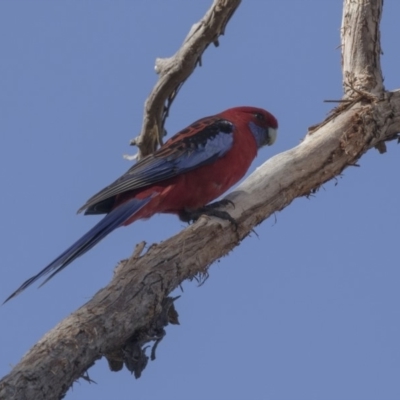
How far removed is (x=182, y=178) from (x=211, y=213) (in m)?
0.75

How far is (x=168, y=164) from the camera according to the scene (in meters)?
6.88

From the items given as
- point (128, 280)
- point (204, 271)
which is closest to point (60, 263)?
point (128, 280)

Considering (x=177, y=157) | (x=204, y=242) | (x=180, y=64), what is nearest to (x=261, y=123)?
(x=180, y=64)

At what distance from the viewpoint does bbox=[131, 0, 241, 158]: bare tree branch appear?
7289 millimetres

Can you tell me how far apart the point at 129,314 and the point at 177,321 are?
0.50 meters

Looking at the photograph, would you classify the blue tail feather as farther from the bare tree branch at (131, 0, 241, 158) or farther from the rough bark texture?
the bare tree branch at (131, 0, 241, 158)

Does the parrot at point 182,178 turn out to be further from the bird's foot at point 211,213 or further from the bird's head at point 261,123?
the bird's head at point 261,123

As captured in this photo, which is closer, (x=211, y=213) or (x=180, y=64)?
(x=211, y=213)

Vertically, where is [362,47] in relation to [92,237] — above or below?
above

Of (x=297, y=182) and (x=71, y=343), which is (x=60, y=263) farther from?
(x=297, y=182)

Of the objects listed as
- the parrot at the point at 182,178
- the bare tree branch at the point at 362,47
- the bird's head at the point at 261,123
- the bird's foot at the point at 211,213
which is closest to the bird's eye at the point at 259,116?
the bird's head at the point at 261,123

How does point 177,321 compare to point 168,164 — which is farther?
point 168,164

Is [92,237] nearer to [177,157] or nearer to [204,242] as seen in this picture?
[204,242]

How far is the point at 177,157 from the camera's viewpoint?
6.94 m
